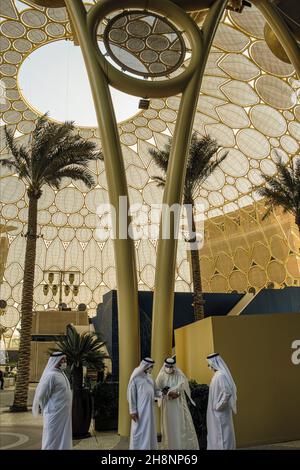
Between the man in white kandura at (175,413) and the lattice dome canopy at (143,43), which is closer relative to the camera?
the man in white kandura at (175,413)

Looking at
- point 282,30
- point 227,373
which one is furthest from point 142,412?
point 282,30

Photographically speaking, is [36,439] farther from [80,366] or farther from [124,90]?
[124,90]

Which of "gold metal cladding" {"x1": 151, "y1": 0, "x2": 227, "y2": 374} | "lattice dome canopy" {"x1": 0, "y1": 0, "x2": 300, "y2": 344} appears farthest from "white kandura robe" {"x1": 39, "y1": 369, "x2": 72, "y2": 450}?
"lattice dome canopy" {"x1": 0, "y1": 0, "x2": 300, "y2": 344}

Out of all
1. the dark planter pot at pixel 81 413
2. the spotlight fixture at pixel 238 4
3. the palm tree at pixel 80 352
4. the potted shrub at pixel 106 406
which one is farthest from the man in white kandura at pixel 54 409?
the spotlight fixture at pixel 238 4

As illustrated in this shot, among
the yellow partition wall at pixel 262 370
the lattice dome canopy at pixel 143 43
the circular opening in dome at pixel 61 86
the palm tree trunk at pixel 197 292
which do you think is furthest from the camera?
the circular opening in dome at pixel 61 86

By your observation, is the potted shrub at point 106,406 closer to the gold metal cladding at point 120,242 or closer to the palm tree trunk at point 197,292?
the gold metal cladding at point 120,242

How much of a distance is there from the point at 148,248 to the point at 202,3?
3601 cm

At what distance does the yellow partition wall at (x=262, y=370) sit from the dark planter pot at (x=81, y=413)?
3370 millimetres

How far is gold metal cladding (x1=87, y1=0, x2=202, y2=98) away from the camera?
11.2 m

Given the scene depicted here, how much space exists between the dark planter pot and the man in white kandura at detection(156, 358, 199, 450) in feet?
8.97

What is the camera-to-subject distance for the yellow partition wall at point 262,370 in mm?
8742

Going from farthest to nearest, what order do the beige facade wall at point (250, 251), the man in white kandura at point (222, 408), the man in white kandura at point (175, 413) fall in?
the beige facade wall at point (250, 251) → the man in white kandura at point (175, 413) → the man in white kandura at point (222, 408)

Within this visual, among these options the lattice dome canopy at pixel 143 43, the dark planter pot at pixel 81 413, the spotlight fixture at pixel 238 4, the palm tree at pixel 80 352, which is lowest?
the dark planter pot at pixel 81 413

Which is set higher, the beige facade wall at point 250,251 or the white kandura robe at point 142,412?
the beige facade wall at point 250,251
